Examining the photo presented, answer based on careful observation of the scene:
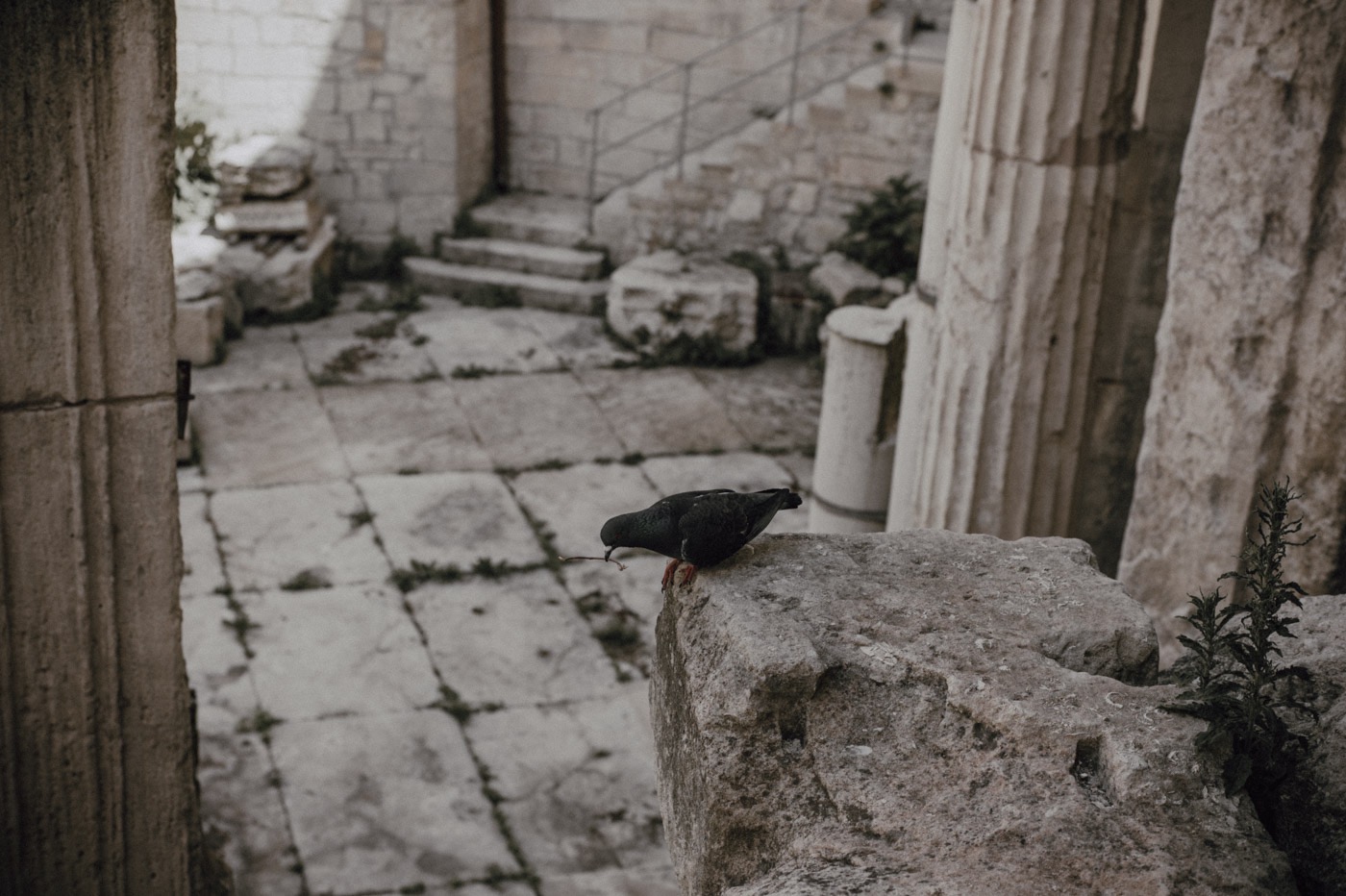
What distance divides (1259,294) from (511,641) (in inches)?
149

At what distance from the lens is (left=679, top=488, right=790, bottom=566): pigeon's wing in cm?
282

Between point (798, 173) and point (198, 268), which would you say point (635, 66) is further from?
point (198, 268)

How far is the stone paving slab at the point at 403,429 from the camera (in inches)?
338

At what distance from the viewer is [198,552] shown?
24.3ft

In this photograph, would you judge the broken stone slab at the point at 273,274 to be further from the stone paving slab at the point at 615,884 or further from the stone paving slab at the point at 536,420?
the stone paving slab at the point at 615,884

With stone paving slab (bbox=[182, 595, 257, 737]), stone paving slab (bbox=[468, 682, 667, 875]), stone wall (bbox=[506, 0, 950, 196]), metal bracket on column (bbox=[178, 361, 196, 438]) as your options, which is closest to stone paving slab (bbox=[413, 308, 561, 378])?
stone wall (bbox=[506, 0, 950, 196])

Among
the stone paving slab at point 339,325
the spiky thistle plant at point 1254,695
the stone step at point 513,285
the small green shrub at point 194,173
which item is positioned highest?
the spiky thistle plant at point 1254,695

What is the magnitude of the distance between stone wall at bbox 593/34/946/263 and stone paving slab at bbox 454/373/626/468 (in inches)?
78.9

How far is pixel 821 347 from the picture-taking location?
10.5m

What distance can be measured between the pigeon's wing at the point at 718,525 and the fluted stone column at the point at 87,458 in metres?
1.28

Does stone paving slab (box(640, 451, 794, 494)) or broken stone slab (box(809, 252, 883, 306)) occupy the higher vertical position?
broken stone slab (box(809, 252, 883, 306))

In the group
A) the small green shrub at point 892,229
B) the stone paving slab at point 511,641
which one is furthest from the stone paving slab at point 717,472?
the small green shrub at point 892,229

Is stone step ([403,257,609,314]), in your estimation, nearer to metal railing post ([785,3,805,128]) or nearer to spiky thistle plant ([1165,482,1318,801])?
metal railing post ([785,3,805,128])

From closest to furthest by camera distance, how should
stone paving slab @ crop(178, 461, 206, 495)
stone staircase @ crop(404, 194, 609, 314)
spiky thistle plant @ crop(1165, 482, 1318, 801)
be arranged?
spiky thistle plant @ crop(1165, 482, 1318, 801) → stone paving slab @ crop(178, 461, 206, 495) → stone staircase @ crop(404, 194, 609, 314)
